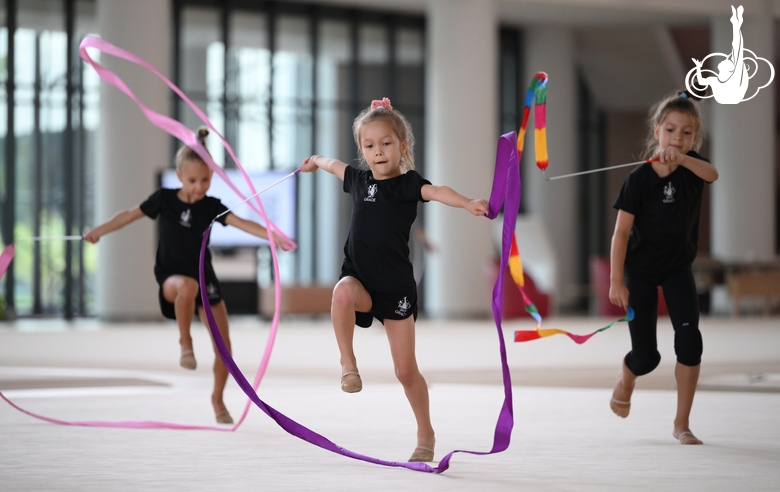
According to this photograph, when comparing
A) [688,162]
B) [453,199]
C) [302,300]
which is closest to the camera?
[453,199]

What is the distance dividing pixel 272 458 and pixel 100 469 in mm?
614

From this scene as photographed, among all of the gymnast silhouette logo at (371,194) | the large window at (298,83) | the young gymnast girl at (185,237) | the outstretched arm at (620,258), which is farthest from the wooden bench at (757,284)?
the gymnast silhouette logo at (371,194)

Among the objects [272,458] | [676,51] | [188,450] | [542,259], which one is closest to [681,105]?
[272,458]

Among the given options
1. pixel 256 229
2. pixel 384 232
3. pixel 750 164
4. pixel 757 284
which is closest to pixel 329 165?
pixel 384 232

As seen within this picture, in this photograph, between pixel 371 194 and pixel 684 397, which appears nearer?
pixel 371 194

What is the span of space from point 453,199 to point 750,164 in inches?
605

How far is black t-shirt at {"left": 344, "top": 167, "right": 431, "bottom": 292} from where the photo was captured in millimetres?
3350

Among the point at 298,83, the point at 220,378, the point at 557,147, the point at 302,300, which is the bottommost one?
the point at 302,300

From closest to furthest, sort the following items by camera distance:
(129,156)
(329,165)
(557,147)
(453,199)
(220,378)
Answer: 1. (453,199)
2. (329,165)
3. (220,378)
4. (129,156)
5. (557,147)

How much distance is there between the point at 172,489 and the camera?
2736 mm

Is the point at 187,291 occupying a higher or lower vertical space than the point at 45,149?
lower

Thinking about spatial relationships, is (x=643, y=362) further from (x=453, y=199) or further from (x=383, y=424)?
(x=453, y=199)

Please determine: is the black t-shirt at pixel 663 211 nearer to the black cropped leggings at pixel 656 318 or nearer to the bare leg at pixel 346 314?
the black cropped leggings at pixel 656 318

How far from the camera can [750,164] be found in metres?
17.0
